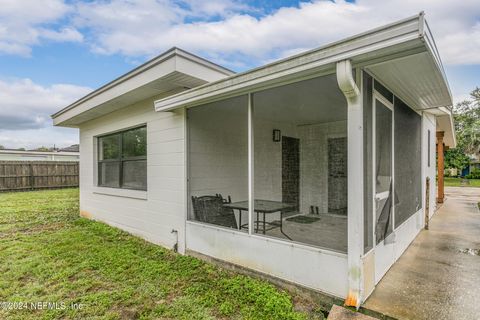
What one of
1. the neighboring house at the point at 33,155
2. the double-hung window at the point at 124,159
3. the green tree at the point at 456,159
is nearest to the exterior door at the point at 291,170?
the double-hung window at the point at 124,159

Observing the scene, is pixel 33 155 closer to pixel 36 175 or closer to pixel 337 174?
pixel 36 175

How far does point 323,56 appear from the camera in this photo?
2262 mm

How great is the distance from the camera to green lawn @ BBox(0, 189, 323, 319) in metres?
2.54

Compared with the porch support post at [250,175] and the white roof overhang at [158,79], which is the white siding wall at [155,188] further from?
the porch support post at [250,175]

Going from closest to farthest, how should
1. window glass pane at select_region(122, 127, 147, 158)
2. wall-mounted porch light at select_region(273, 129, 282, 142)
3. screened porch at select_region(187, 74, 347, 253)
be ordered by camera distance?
screened porch at select_region(187, 74, 347, 253) < wall-mounted porch light at select_region(273, 129, 282, 142) < window glass pane at select_region(122, 127, 147, 158)

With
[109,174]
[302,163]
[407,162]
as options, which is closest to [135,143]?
[109,174]

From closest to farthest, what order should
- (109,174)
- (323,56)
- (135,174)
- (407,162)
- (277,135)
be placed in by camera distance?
(323,56), (407,162), (277,135), (135,174), (109,174)

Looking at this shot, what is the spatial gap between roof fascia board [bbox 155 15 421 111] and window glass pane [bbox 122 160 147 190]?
2.21 metres

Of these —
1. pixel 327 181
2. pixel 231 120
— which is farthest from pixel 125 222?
pixel 327 181

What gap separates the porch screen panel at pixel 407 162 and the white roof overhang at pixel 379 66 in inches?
14.5

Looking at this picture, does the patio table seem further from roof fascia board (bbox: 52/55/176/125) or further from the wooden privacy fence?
the wooden privacy fence

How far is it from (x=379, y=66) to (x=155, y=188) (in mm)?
3726

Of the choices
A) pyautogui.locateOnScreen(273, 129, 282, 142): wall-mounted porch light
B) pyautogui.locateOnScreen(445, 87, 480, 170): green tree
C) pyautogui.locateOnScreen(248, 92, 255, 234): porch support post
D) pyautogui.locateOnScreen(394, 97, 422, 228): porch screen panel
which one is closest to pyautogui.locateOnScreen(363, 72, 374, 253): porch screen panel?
pyautogui.locateOnScreen(394, 97, 422, 228): porch screen panel

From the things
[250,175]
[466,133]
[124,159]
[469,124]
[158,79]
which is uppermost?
[469,124]
